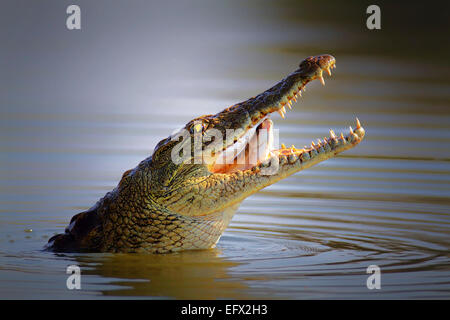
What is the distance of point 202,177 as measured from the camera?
300 inches

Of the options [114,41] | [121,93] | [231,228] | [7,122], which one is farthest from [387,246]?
[114,41]

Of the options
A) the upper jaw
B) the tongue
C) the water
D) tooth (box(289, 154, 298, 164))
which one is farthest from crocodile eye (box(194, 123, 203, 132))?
the water

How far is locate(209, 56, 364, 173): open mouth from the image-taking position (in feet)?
24.0

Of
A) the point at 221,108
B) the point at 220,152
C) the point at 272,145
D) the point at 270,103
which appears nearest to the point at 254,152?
the point at 272,145

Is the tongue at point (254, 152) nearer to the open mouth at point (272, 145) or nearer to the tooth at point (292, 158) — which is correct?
the open mouth at point (272, 145)

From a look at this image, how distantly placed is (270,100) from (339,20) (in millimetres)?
16894

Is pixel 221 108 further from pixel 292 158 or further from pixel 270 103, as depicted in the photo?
pixel 292 158

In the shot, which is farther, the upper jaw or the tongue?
the tongue

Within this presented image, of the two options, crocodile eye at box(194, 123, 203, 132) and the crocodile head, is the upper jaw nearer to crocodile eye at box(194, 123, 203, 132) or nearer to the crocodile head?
the crocodile head

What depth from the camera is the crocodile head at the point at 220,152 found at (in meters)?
7.49

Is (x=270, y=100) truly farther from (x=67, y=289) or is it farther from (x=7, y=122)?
(x=7, y=122)

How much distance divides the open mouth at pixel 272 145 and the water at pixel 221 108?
2.75 feet

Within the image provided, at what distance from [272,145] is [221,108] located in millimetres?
7628

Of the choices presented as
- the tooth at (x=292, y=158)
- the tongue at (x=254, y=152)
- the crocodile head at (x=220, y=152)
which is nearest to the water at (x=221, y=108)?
the crocodile head at (x=220, y=152)
